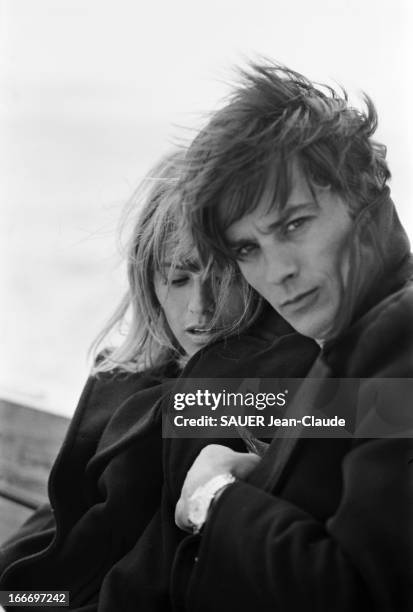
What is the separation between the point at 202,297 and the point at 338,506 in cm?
37

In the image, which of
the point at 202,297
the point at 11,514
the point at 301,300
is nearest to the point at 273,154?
the point at 301,300

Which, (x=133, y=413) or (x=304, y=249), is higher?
(x=304, y=249)

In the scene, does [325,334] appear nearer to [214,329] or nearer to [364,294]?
[364,294]

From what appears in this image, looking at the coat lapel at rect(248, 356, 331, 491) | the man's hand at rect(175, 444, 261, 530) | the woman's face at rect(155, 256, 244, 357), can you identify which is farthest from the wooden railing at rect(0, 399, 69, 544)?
the coat lapel at rect(248, 356, 331, 491)

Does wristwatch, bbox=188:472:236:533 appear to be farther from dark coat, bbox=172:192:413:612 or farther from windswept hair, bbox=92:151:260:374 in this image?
windswept hair, bbox=92:151:260:374

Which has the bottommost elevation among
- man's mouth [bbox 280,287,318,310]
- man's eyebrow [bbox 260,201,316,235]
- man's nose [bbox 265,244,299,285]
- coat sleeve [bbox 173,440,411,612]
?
coat sleeve [bbox 173,440,411,612]

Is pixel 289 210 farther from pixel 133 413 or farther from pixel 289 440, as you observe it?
pixel 133 413

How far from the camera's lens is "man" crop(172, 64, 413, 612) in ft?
2.61

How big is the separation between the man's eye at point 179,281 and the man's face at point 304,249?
0.63ft

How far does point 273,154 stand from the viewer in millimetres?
896

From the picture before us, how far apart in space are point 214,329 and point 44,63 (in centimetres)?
44

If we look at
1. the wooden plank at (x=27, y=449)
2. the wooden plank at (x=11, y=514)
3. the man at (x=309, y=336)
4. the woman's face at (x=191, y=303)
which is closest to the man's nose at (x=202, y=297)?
the woman's face at (x=191, y=303)

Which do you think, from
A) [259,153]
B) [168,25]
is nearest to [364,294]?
[259,153]

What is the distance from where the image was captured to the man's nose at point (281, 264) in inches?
36.2
